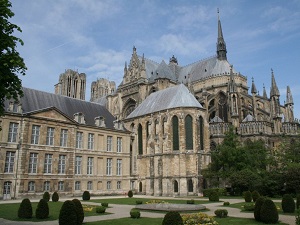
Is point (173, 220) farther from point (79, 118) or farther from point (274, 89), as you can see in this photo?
point (274, 89)

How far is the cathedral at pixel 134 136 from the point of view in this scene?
3350 cm

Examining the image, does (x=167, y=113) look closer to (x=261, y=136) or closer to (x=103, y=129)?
(x=103, y=129)

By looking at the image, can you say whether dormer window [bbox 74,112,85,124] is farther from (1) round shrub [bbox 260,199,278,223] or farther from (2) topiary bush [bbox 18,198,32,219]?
(1) round shrub [bbox 260,199,278,223]

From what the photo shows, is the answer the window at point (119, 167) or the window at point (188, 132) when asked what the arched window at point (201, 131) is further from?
the window at point (119, 167)

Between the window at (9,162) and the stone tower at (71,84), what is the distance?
57.8 m

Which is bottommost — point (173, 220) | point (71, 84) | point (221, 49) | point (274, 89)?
point (173, 220)

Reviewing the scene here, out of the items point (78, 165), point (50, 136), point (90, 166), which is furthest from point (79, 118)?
point (90, 166)

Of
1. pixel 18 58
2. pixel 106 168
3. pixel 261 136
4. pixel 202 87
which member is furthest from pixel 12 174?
pixel 202 87

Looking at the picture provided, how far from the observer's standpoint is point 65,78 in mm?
89562

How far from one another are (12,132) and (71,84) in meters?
58.9

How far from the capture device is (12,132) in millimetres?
32656

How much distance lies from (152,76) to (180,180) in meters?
27.1

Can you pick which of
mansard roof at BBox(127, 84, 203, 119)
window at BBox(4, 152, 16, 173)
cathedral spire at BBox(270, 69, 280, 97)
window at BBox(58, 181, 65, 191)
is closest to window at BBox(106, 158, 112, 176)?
window at BBox(58, 181, 65, 191)

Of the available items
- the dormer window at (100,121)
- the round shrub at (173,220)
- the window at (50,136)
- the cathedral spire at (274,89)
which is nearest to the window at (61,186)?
the window at (50,136)
